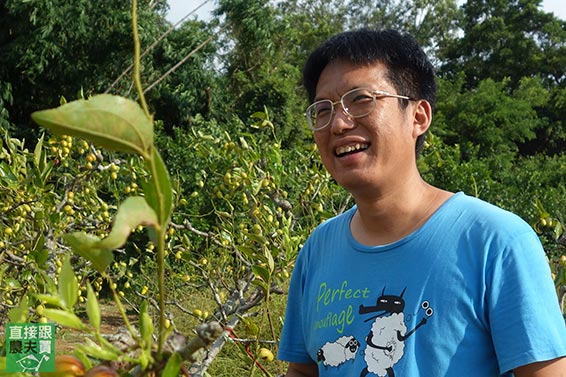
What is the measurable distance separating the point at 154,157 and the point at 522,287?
62cm

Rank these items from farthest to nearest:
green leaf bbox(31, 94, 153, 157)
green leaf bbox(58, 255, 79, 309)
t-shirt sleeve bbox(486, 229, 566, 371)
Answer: t-shirt sleeve bbox(486, 229, 566, 371) → green leaf bbox(58, 255, 79, 309) → green leaf bbox(31, 94, 153, 157)

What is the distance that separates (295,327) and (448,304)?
353mm

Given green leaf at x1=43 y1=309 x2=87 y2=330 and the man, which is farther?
the man

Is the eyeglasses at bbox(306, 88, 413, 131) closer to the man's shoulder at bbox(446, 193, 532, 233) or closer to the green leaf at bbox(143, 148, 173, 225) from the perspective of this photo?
the man's shoulder at bbox(446, 193, 532, 233)

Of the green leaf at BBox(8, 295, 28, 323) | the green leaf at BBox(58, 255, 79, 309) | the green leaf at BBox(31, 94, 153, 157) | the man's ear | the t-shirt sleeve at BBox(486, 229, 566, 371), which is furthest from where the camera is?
the man's ear

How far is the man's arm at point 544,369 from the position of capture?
0.83m

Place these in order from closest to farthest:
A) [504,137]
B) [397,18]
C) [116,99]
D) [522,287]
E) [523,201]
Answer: [116,99] < [522,287] < [523,201] < [504,137] < [397,18]

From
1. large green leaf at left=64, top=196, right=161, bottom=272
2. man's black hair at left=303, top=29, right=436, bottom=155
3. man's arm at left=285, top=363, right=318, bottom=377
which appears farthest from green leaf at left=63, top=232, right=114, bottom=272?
man's arm at left=285, top=363, right=318, bottom=377

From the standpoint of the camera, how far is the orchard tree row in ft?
1.31

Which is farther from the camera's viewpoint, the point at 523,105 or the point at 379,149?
the point at 523,105

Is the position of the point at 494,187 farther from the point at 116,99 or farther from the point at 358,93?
the point at 116,99

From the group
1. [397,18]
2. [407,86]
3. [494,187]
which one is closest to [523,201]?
[494,187]

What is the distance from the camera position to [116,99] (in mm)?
318

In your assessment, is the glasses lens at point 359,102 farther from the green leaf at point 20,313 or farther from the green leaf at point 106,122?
the green leaf at point 106,122
